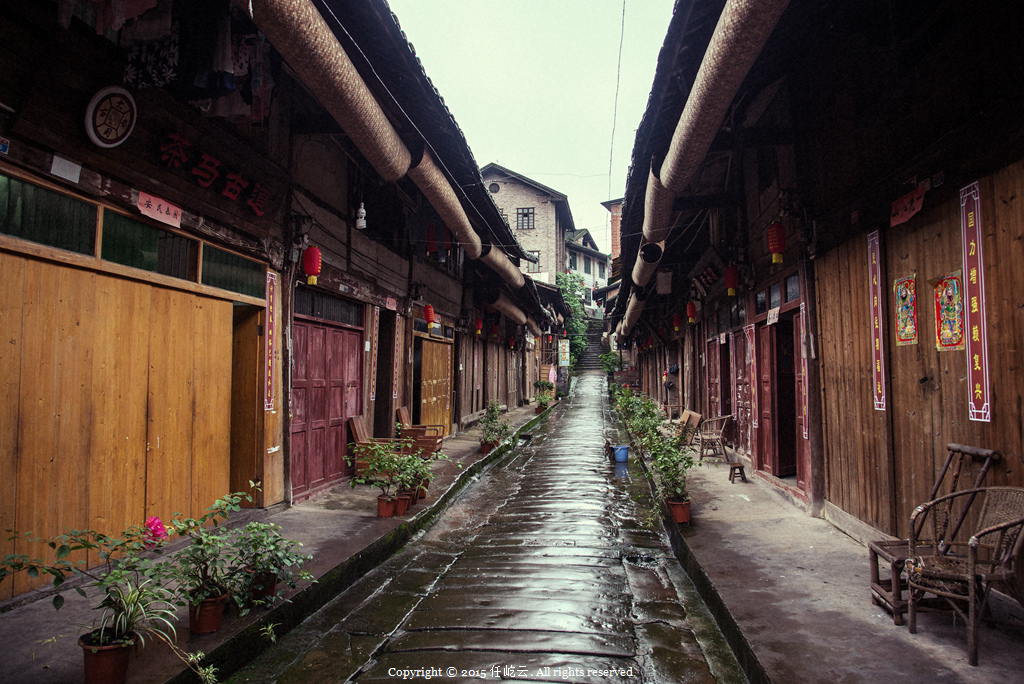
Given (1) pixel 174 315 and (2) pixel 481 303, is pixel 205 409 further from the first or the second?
(2) pixel 481 303

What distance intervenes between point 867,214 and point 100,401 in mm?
6318

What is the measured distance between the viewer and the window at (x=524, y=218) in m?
35.8

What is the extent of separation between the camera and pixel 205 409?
218 inches

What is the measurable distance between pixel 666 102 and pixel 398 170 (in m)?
2.89

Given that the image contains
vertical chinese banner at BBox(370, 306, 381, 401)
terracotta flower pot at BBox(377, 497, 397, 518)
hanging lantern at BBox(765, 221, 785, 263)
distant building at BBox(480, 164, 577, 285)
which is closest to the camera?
terracotta flower pot at BBox(377, 497, 397, 518)

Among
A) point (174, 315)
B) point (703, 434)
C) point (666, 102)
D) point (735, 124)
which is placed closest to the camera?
point (174, 315)

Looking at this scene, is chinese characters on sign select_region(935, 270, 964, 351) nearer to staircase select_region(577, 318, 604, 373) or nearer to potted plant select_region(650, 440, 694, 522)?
potted plant select_region(650, 440, 694, 522)

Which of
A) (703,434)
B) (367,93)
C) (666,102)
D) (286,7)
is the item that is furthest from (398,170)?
(703,434)

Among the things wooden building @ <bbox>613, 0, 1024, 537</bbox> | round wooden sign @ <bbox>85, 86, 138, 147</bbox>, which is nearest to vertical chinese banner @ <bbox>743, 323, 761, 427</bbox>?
wooden building @ <bbox>613, 0, 1024, 537</bbox>

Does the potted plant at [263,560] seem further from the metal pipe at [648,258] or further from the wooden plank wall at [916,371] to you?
the metal pipe at [648,258]

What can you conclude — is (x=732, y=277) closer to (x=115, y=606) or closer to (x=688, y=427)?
(x=688, y=427)

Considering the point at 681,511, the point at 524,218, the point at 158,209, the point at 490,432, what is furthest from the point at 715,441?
the point at 524,218

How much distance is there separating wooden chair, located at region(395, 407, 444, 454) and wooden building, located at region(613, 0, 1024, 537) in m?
4.49

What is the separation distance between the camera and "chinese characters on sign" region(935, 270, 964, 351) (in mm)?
3734
